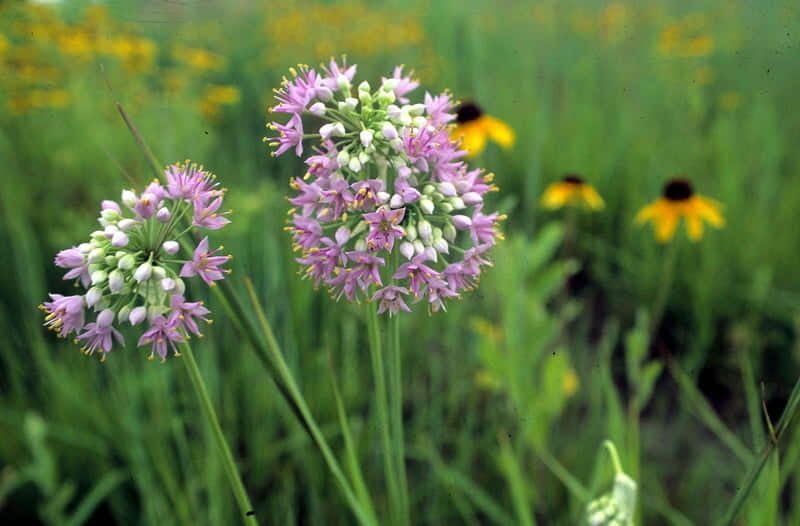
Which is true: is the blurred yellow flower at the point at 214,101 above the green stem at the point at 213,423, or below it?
above

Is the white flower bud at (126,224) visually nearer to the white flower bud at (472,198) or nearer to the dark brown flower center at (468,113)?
the white flower bud at (472,198)

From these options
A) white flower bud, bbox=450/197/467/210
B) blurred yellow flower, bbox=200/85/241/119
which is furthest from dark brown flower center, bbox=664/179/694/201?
blurred yellow flower, bbox=200/85/241/119

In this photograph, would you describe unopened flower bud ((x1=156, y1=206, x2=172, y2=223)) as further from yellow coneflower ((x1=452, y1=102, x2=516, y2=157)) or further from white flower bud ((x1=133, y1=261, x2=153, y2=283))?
yellow coneflower ((x1=452, y1=102, x2=516, y2=157))

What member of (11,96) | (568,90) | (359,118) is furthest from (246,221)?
(568,90)

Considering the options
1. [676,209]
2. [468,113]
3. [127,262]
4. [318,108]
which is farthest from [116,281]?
[676,209]

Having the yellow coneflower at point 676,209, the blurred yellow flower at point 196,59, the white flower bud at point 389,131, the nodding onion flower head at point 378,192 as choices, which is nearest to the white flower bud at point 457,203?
the nodding onion flower head at point 378,192

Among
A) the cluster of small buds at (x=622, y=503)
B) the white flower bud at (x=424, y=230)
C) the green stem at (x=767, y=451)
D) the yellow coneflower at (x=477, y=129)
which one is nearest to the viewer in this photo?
the green stem at (x=767, y=451)
